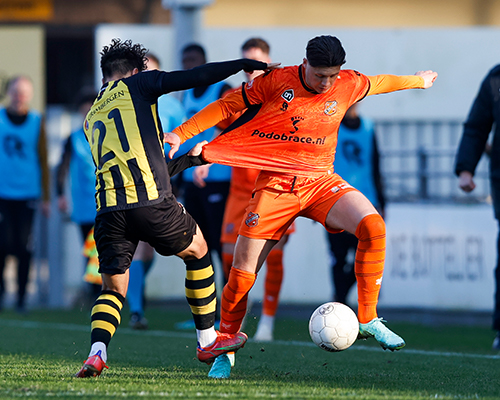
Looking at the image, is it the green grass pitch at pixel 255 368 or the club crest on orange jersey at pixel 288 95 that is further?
the club crest on orange jersey at pixel 288 95

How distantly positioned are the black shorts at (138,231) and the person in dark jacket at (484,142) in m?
2.87

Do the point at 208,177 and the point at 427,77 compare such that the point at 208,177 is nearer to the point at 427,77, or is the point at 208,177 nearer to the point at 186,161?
the point at 186,161

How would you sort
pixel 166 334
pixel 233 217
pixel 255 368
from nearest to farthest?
pixel 255 368
pixel 233 217
pixel 166 334

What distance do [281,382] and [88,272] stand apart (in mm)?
4692

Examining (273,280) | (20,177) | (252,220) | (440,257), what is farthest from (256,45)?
→ (20,177)

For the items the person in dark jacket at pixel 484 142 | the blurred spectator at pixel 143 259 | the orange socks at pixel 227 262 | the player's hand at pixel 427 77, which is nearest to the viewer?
the player's hand at pixel 427 77

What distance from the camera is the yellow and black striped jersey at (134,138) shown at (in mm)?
4641

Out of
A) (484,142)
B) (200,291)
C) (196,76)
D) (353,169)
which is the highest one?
(196,76)

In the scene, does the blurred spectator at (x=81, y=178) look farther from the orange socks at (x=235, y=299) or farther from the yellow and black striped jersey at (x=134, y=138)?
the yellow and black striped jersey at (x=134, y=138)

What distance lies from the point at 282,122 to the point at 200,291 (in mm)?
1105

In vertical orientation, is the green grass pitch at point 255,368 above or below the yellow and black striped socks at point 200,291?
below

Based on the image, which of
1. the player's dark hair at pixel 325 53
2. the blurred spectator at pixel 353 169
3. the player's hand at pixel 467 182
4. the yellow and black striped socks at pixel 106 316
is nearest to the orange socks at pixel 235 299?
the yellow and black striped socks at pixel 106 316

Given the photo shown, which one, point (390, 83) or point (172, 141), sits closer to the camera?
point (172, 141)

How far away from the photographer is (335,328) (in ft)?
15.9
